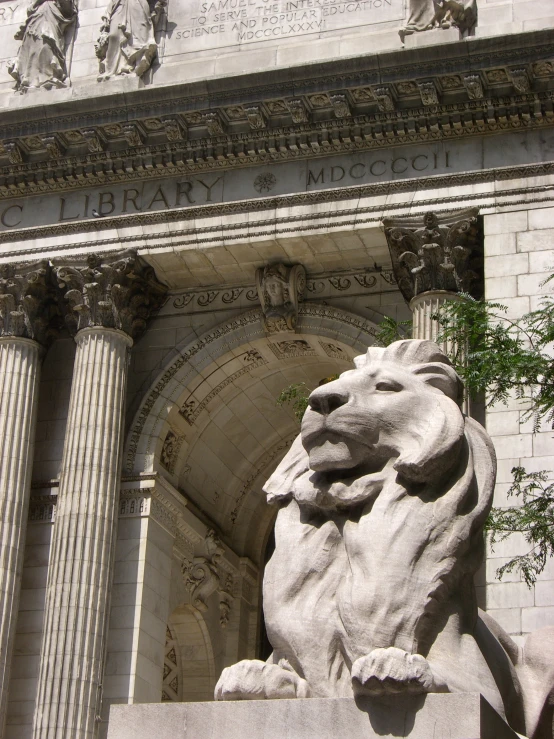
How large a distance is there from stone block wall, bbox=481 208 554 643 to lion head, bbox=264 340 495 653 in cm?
925

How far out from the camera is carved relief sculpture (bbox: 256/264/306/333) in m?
23.4

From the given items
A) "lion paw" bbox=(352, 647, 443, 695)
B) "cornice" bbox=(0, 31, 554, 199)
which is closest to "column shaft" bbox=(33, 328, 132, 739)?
"cornice" bbox=(0, 31, 554, 199)

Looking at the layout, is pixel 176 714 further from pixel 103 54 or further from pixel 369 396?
pixel 103 54

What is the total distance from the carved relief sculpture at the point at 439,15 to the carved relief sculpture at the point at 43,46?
6410 millimetres

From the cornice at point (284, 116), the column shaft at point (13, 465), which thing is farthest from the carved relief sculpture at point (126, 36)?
the column shaft at point (13, 465)

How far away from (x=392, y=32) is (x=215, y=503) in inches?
364

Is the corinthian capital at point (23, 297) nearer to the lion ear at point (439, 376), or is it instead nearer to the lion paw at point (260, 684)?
the lion ear at point (439, 376)

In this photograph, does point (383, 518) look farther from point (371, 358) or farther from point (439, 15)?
point (439, 15)

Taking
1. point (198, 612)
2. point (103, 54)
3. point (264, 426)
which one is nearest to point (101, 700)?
point (198, 612)

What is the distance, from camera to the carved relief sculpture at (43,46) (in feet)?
83.2

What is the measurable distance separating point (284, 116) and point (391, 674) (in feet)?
57.1

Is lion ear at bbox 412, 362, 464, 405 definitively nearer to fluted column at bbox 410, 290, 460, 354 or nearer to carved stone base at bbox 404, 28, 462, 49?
fluted column at bbox 410, 290, 460, 354

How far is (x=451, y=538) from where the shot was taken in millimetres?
6891

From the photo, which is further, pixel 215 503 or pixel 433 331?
pixel 215 503
